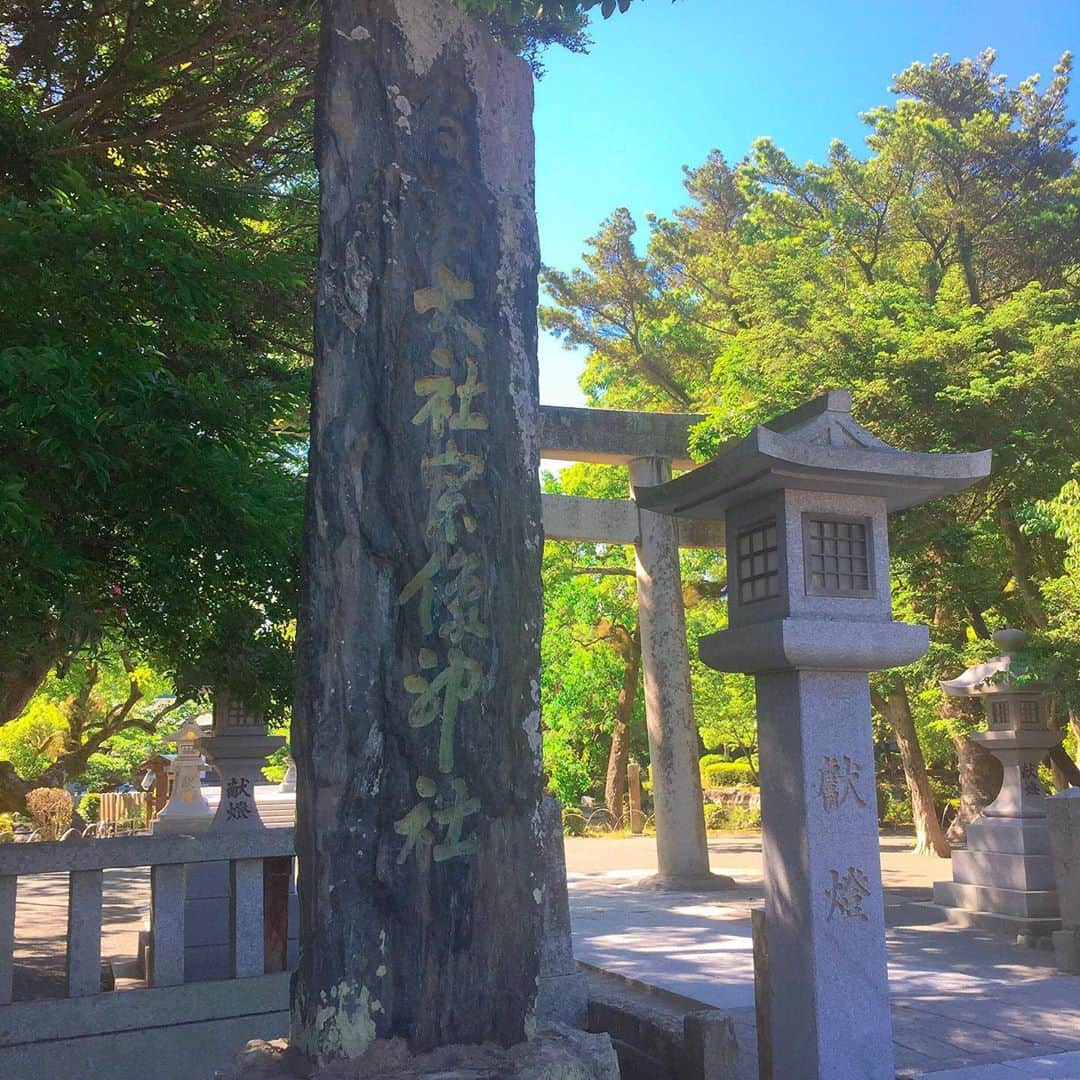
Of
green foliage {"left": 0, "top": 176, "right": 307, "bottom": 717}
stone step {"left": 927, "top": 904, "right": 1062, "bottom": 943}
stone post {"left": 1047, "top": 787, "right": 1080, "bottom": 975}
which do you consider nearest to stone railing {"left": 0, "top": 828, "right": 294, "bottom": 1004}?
green foliage {"left": 0, "top": 176, "right": 307, "bottom": 717}

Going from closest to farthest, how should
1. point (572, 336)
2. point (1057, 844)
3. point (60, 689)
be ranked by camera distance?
point (1057, 844) < point (60, 689) < point (572, 336)

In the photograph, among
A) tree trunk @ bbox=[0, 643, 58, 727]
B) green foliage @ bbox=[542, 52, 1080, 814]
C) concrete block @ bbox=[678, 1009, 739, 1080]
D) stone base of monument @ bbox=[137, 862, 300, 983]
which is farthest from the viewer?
green foliage @ bbox=[542, 52, 1080, 814]

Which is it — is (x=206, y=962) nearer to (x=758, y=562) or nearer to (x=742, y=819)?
(x=758, y=562)

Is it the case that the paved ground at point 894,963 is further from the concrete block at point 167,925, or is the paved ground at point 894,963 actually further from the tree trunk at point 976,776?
the tree trunk at point 976,776

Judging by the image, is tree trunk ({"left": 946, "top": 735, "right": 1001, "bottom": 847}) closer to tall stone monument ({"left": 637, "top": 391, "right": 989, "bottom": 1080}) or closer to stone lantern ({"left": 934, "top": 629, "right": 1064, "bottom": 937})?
stone lantern ({"left": 934, "top": 629, "right": 1064, "bottom": 937})

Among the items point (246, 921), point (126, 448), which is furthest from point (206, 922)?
point (126, 448)

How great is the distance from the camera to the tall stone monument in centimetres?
482

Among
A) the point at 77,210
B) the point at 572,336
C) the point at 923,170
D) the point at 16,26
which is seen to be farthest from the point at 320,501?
the point at 572,336

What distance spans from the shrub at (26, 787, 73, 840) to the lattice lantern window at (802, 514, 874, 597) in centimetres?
1229

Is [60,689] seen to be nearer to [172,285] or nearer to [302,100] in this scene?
[302,100]

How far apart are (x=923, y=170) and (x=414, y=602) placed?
12580 mm

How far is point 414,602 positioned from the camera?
2980 millimetres

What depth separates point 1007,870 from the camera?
9.20m

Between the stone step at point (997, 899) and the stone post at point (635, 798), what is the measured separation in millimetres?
10292
